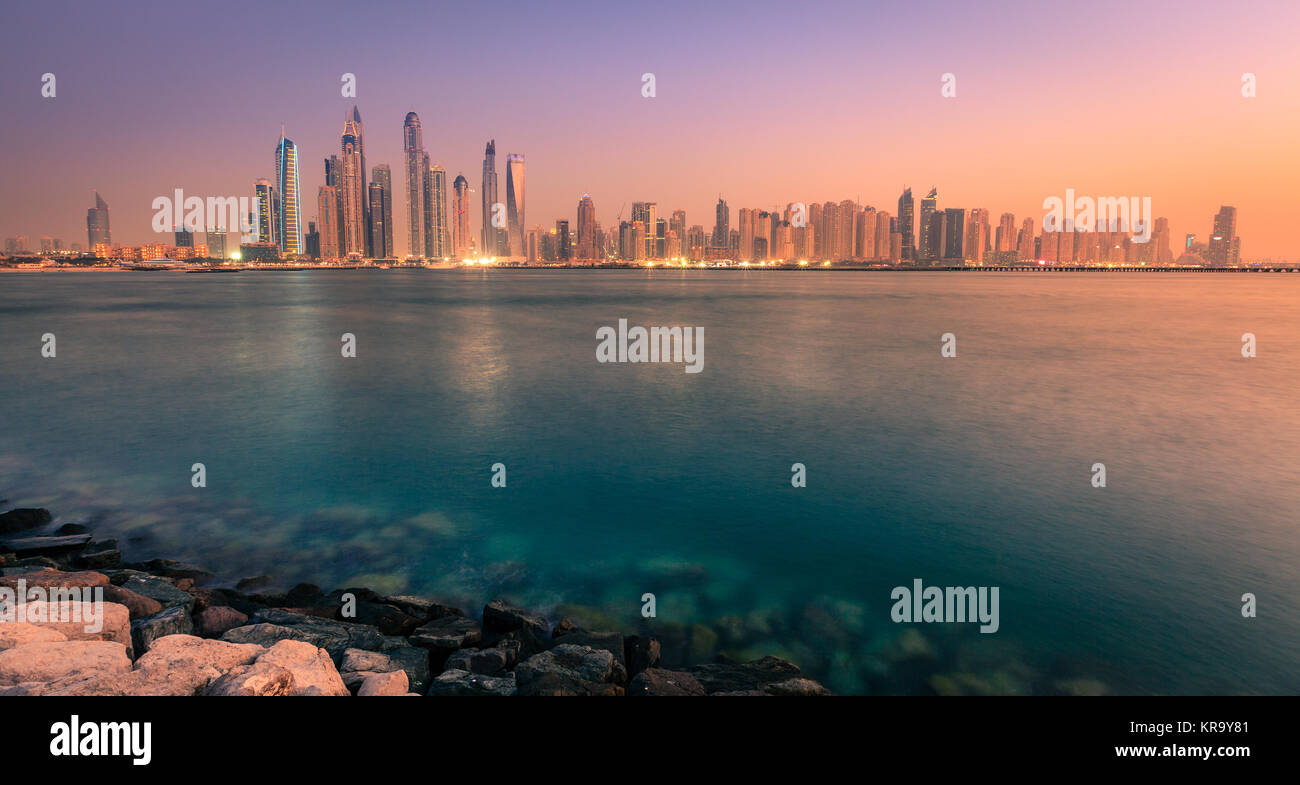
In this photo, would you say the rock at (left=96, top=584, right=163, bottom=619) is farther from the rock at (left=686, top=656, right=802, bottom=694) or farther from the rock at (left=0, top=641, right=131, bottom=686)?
the rock at (left=686, top=656, right=802, bottom=694)

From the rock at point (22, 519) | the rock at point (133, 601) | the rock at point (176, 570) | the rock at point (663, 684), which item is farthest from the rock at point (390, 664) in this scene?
the rock at point (22, 519)

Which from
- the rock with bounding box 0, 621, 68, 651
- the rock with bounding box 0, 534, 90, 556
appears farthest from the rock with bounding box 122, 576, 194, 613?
the rock with bounding box 0, 534, 90, 556

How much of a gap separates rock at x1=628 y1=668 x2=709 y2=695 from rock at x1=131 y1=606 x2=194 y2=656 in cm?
667

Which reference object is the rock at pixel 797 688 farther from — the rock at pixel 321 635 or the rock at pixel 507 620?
the rock at pixel 321 635

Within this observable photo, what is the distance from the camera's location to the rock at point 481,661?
381 inches

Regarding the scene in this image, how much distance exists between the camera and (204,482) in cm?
1950

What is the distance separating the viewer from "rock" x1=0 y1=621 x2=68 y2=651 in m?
8.90

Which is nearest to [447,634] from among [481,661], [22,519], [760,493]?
[481,661]

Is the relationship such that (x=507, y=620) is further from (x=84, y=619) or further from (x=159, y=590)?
(x=159, y=590)

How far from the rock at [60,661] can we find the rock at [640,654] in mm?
6469

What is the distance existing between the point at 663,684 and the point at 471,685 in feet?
8.41
